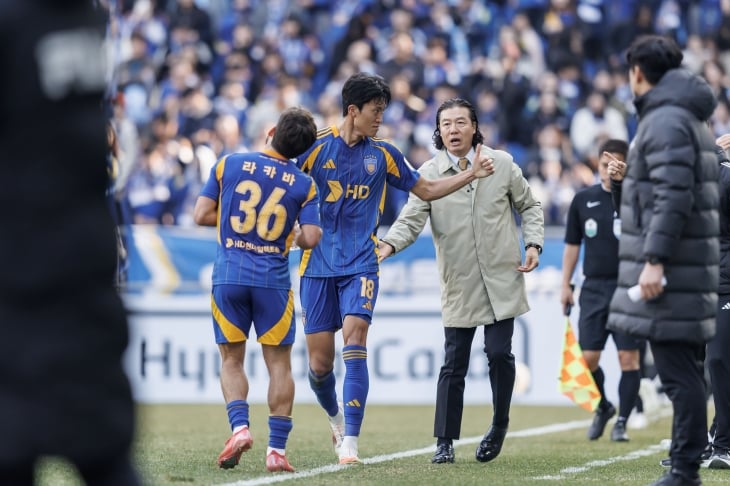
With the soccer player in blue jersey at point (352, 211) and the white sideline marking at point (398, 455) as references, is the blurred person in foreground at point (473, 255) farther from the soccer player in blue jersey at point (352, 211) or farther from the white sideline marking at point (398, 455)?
the white sideline marking at point (398, 455)

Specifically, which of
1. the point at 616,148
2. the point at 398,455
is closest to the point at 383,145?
the point at 398,455

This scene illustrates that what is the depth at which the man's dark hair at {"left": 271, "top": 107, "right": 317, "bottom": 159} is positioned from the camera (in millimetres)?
8281

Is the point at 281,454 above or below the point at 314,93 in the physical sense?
below

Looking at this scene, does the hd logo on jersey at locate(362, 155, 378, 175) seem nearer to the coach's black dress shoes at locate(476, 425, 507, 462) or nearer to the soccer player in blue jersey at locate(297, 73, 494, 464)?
the soccer player in blue jersey at locate(297, 73, 494, 464)

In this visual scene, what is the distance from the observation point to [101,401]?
381cm

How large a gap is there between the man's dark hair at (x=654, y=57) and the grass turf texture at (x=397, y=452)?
7.86ft

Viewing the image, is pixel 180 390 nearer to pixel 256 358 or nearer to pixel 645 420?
pixel 256 358

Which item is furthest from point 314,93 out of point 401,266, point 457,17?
point 401,266

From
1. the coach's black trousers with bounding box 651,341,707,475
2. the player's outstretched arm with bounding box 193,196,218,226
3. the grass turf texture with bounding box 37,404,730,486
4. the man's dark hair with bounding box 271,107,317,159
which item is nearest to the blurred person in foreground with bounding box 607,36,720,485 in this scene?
the coach's black trousers with bounding box 651,341,707,475

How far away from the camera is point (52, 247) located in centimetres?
376

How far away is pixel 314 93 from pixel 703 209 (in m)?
16.9

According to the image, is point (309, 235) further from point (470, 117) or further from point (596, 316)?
point (596, 316)

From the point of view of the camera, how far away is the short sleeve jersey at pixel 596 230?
11.9m

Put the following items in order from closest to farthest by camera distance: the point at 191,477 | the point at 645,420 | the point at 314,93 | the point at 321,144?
the point at 191,477
the point at 321,144
the point at 645,420
the point at 314,93
